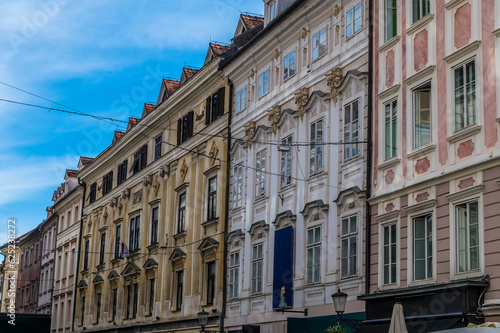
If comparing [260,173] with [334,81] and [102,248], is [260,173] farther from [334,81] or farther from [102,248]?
[102,248]

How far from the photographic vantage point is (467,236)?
1967 cm

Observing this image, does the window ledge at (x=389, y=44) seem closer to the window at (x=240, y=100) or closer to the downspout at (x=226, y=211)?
the window at (x=240, y=100)

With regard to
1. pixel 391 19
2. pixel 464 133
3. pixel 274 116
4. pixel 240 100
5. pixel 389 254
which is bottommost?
pixel 389 254

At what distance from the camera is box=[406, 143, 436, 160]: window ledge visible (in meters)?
21.2

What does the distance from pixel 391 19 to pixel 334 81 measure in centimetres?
337

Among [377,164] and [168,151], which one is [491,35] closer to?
[377,164]

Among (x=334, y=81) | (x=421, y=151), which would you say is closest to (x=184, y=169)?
(x=334, y=81)

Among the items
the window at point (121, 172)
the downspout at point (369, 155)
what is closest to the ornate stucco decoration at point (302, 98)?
the downspout at point (369, 155)

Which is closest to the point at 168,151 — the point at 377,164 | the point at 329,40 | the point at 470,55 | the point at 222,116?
the point at 222,116

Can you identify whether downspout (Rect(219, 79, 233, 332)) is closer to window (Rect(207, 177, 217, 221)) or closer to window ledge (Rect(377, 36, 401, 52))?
window (Rect(207, 177, 217, 221))

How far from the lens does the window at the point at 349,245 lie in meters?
24.5

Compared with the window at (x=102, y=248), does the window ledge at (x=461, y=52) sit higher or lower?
higher

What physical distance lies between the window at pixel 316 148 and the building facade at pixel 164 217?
7.44 meters

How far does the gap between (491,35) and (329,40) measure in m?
8.79
